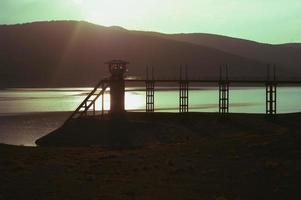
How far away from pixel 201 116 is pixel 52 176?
41.8 metres

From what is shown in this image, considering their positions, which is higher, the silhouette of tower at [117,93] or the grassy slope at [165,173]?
the silhouette of tower at [117,93]

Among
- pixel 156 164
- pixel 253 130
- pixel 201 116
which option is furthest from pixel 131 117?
pixel 156 164

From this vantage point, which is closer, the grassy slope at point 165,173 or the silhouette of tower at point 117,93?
the grassy slope at point 165,173

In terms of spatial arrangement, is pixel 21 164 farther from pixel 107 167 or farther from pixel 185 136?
pixel 185 136

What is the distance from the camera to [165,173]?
1092 inches

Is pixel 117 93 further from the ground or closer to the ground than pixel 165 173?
further from the ground

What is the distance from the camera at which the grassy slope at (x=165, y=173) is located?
23094 mm

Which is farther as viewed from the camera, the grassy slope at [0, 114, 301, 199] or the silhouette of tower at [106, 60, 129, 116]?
the silhouette of tower at [106, 60, 129, 116]

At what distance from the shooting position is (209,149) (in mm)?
36906

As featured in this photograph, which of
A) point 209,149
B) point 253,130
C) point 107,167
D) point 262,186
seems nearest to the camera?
point 262,186

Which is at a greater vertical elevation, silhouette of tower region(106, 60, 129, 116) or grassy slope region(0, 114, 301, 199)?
silhouette of tower region(106, 60, 129, 116)

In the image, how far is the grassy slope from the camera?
23094 mm

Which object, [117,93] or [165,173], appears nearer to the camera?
[165,173]

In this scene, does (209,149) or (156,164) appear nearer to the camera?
(156,164)
